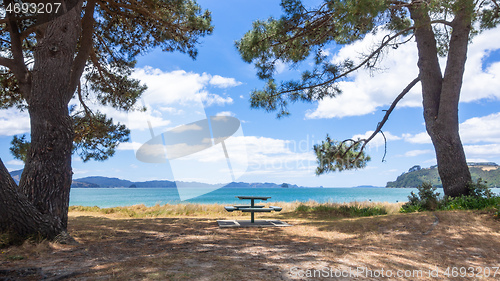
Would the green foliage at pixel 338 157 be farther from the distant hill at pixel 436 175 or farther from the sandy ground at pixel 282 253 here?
the distant hill at pixel 436 175

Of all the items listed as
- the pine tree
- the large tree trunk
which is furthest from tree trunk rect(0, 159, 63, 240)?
the large tree trunk

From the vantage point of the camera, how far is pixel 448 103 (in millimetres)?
7555

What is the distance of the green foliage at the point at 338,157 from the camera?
980 cm

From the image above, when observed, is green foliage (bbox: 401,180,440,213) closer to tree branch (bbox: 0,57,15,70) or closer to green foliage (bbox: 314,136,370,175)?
green foliage (bbox: 314,136,370,175)

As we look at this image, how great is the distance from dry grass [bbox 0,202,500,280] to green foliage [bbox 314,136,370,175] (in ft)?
12.3

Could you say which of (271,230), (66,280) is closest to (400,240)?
(271,230)

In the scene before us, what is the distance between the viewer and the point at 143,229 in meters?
6.20

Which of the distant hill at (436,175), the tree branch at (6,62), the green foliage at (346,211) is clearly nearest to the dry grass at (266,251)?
the green foliage at (346,211)

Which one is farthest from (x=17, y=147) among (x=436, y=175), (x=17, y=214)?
(x=436, y=175)

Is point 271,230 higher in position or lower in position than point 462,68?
lower

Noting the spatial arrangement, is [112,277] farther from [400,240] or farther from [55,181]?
[400,240]

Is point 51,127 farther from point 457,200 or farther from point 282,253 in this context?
point 457,200

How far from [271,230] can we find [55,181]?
3947mm

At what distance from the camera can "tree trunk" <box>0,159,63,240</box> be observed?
4.10m
